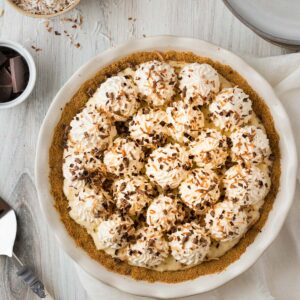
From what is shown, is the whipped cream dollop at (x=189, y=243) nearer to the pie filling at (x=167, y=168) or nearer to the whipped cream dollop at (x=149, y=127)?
the pie filling at (x=167, y=168)

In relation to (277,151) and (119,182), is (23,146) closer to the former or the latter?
(119,182)

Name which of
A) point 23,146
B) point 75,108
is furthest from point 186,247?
point 23,146

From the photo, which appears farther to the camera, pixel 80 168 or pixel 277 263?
pixel 277 263

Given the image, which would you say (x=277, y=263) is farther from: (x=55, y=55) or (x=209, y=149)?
(x=55, y=55)

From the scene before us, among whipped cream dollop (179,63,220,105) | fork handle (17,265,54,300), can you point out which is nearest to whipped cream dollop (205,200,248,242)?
whipped cream dollop (179,63,220,105)

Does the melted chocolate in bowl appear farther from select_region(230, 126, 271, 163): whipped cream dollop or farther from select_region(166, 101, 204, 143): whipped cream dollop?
select_region(230, 126, 271, 163): whipped cream dollop

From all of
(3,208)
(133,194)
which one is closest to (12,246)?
(3,208)

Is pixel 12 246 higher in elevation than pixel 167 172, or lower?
lower
